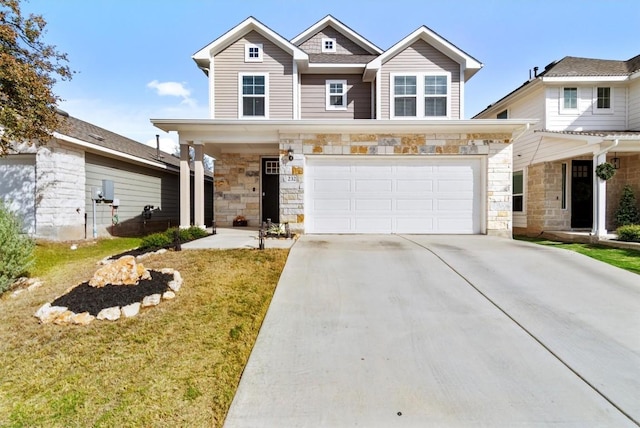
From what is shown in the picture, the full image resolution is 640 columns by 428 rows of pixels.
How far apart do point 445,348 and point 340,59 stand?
10839 millimetres

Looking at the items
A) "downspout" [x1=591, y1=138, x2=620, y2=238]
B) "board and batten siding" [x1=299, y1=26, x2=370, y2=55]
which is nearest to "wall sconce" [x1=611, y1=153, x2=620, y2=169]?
"downspout" [x1=591, y1=138, x2=620, y2=238]

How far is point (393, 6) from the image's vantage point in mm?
9148

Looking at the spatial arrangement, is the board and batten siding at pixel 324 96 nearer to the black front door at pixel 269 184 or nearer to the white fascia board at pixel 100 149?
the black front door at pixel 269 184

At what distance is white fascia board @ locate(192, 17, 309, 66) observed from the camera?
414 inches

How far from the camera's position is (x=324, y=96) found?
449 inches

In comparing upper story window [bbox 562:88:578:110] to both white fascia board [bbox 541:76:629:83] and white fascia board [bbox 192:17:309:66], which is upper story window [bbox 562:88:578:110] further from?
white fascia board [bbox 192:17:309:66]

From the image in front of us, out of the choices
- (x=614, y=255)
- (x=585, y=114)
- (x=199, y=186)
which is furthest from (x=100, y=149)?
(x=585, y=114)

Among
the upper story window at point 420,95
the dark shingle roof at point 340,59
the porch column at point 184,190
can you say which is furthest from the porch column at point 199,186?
the upper story window at point 420,95

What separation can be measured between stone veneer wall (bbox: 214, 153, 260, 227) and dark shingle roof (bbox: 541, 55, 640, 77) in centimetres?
1126

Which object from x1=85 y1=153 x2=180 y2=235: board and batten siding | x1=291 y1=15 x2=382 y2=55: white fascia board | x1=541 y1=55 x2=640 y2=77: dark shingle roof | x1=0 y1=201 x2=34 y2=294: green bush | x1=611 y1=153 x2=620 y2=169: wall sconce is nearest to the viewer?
x1=0 y1=201 x2=34 y2=294: green bush

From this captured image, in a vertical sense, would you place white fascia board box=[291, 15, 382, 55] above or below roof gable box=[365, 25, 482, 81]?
above

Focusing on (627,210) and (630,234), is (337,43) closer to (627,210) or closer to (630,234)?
(630,234)

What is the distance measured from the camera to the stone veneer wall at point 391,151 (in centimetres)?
849

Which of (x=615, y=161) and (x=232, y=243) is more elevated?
(x=615, y=161)
